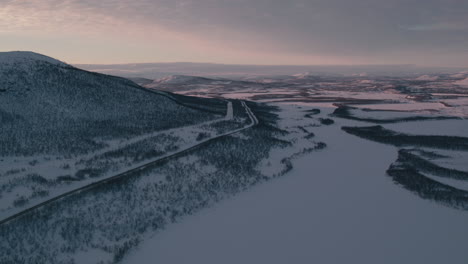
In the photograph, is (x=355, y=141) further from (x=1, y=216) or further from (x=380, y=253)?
(x=1, y=216)

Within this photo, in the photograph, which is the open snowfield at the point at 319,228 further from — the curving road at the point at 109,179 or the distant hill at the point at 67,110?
the distant hill at the point at 67,110

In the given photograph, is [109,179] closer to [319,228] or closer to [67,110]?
[319,228]

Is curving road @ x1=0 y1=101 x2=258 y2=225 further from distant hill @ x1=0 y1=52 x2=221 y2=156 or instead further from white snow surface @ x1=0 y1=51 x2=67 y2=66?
white snow surface @ x1=0 y1=51 x2=67 y2=66

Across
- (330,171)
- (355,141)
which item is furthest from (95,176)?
(355,141)

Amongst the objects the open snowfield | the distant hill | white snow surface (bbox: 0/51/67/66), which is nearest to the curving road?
the open snowfield

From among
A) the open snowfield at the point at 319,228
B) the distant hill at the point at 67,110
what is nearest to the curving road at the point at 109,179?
the open snowfield at the point at 319,228
